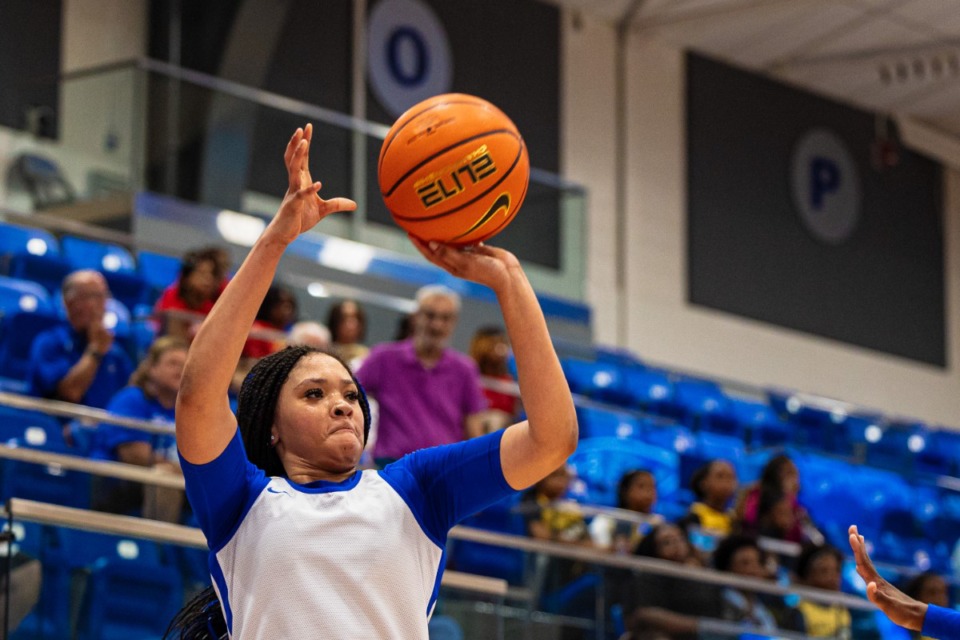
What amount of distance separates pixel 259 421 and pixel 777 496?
5.31 meters

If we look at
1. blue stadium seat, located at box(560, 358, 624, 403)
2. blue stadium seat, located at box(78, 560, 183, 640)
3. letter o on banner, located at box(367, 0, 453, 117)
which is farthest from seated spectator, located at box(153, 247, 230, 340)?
letter o on banner, located at box(367, 0, 453, 117)

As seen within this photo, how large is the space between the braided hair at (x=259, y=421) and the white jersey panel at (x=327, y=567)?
0.16m

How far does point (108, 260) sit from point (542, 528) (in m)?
3.16

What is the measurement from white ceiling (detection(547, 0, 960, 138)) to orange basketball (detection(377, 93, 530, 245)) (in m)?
9.04

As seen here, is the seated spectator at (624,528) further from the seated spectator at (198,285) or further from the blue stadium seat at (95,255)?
the blue stadium seat at (95,255)

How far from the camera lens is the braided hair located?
2736 millimetres

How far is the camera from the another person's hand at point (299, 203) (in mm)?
2510

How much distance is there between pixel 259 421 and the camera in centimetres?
275

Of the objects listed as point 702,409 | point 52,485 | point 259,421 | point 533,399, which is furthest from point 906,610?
point 702,409

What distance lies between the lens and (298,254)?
10.1 meters

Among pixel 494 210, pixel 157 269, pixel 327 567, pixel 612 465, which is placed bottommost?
pixel 327 567

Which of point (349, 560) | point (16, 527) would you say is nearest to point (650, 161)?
point (16, 527)

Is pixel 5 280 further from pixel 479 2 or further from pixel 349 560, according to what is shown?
pixel 479 2

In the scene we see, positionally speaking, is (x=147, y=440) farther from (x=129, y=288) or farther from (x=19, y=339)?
(x=129, y=288)
